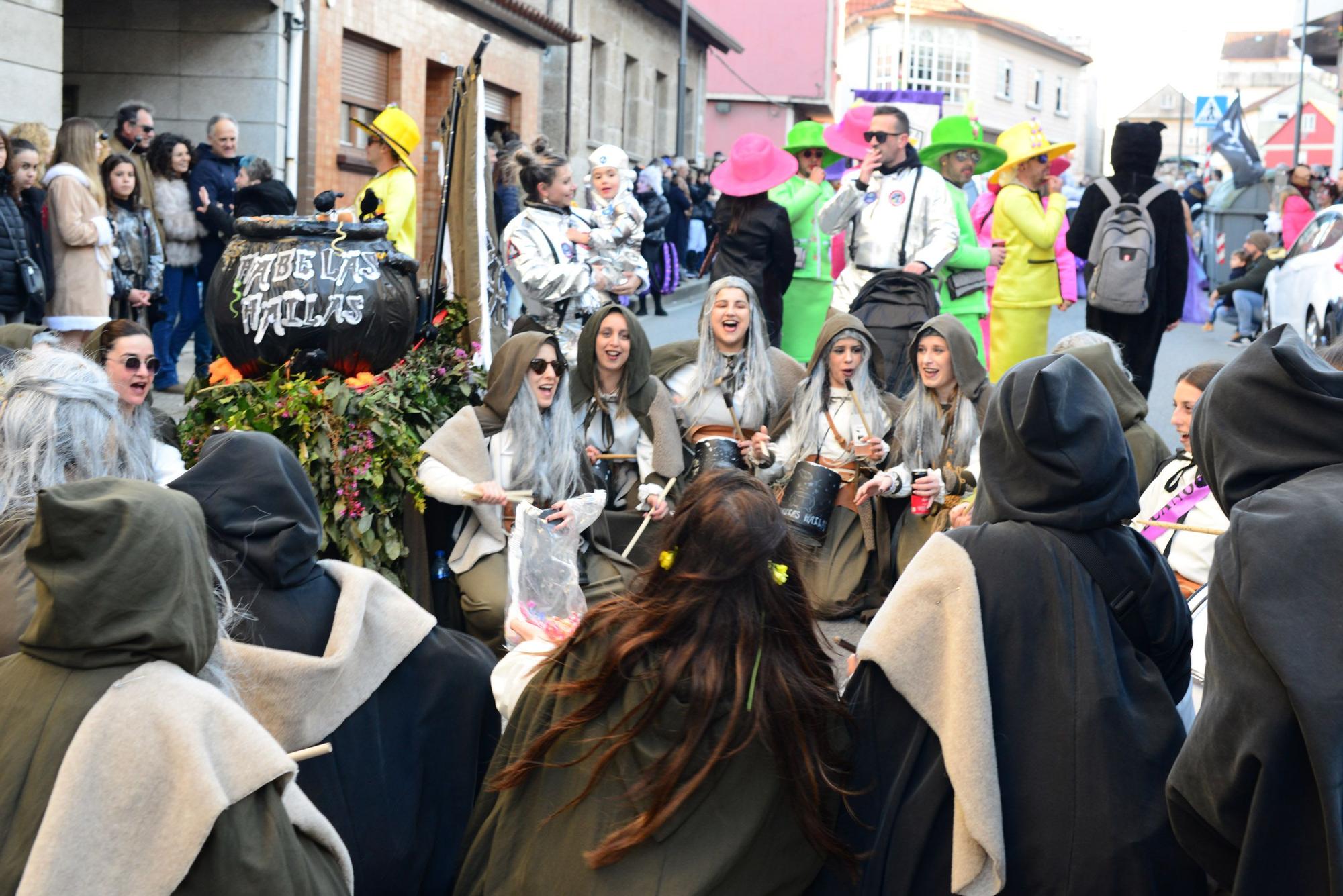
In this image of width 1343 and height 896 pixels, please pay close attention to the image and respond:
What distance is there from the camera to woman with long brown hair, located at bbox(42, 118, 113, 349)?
8984 mm

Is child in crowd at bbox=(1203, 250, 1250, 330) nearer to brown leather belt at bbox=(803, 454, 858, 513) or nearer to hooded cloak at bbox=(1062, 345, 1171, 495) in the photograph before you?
brown leather belt at bbox=(803, 454, 858, 513)

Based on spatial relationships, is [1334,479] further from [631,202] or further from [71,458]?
[631,202]

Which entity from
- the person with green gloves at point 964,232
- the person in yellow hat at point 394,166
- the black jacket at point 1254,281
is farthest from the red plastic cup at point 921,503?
the black jacket at point 1254,281

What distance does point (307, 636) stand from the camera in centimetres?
Result: 335

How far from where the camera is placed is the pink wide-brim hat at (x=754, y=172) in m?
9.94

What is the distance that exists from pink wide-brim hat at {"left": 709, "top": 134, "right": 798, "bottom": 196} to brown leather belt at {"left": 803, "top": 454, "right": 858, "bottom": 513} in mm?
3208

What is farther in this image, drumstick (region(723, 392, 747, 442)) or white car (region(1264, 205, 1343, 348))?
white car (region(1264, 205, 1343, 348))

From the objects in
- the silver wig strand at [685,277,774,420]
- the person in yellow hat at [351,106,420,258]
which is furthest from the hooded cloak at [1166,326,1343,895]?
the person in yellow hat at [351,106,420,258]

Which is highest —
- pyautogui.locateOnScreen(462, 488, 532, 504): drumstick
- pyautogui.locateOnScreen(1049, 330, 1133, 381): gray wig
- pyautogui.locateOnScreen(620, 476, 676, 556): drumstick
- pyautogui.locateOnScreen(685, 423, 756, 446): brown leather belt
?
pyautogui.locateOnScreen(1049, 330, 1133, 381): gray wig

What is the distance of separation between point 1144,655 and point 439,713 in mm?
1572

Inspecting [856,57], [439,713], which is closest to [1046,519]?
[439,713]

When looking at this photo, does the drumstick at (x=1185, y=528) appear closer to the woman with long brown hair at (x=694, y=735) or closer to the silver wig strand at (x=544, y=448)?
the woman with long brown hair at (x=694, y=735)

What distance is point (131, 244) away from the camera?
959 cm

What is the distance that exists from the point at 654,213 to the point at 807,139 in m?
6.37
